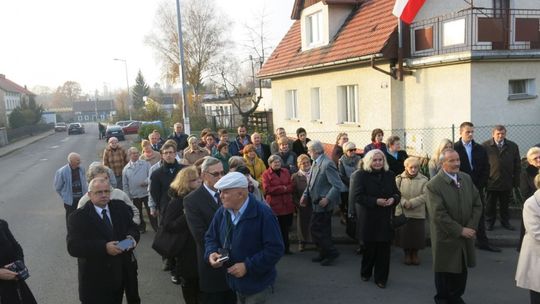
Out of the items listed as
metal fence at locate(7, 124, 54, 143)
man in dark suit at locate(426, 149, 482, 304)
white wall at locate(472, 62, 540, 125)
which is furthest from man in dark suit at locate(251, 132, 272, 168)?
metal fence at locate(7, 124, 54, 143)

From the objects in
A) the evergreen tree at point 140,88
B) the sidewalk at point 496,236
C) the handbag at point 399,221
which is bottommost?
the sidewalk at point 496,236

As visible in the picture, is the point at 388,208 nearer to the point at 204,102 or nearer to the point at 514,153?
the point at 514,153

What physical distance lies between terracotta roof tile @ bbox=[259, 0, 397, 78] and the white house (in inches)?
1.8

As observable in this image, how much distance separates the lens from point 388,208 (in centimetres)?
588

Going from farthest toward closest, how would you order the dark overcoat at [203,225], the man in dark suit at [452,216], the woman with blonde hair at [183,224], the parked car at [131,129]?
the parked car at [131,129], the man in dark suit at [452,216], the woman with blonde hair at [183,224], the dark overcoat at [203,225]

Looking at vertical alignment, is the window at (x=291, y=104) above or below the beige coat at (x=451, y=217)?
above

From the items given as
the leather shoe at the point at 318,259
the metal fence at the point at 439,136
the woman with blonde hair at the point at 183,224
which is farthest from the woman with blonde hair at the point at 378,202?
the metal fence at the point at 439,136

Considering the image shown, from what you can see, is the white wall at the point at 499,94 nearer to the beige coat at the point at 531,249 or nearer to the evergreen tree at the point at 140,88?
the beige coat at the point at 531,249

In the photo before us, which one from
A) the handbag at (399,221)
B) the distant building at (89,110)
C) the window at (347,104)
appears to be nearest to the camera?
the handbag at (399,221)

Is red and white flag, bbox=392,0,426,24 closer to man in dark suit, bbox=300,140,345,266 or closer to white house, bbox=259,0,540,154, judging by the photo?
white house, bbox=259,0,540,154

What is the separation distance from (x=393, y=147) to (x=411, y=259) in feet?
6.42

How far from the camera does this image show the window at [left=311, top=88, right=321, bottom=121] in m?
17.2

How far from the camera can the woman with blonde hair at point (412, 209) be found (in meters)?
6.42

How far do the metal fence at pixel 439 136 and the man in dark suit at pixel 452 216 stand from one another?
4993 mm
